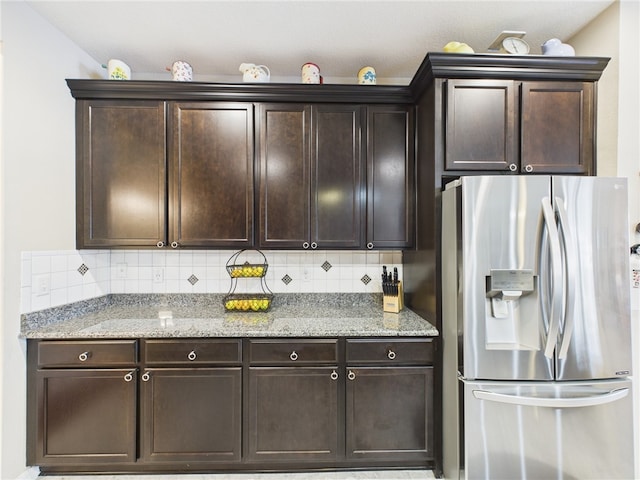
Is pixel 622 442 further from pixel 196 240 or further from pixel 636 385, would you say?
pixel 196 240

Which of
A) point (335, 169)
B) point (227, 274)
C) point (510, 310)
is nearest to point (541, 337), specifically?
point (510, 310)

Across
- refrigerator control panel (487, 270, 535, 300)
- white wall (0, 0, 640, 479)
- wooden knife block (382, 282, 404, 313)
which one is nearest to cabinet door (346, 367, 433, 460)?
wooden knife block (382, 282, 404, 313)

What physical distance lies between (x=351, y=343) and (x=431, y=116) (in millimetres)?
1431

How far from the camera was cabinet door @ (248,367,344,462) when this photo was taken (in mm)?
1744

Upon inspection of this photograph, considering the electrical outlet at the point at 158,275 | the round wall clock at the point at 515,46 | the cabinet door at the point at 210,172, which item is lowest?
the electrical outlet at the point at 158,275

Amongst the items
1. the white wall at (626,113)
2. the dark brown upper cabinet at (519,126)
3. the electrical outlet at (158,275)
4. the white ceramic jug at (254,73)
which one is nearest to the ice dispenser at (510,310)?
the dark brown upper cabinet at (519,126)

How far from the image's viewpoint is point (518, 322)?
4.94 feet

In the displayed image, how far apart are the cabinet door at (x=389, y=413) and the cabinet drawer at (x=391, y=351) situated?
0.05 metres

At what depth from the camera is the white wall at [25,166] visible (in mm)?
1615

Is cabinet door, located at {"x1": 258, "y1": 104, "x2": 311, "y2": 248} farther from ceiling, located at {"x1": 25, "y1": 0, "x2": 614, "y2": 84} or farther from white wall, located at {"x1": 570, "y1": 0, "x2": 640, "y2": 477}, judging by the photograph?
white wall, located at {"x1": 570, "y1": 0, "x2": 640, "y2": 477}

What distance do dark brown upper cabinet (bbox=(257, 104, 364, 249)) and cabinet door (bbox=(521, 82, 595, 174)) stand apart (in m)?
1.01

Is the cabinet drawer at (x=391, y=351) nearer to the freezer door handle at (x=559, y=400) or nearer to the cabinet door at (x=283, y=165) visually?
the freezer door handle at (x=559, y=400)

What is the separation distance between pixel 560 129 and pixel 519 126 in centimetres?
25

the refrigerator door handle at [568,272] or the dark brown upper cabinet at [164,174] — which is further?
the dark brown upper cabinet at [164,174]
